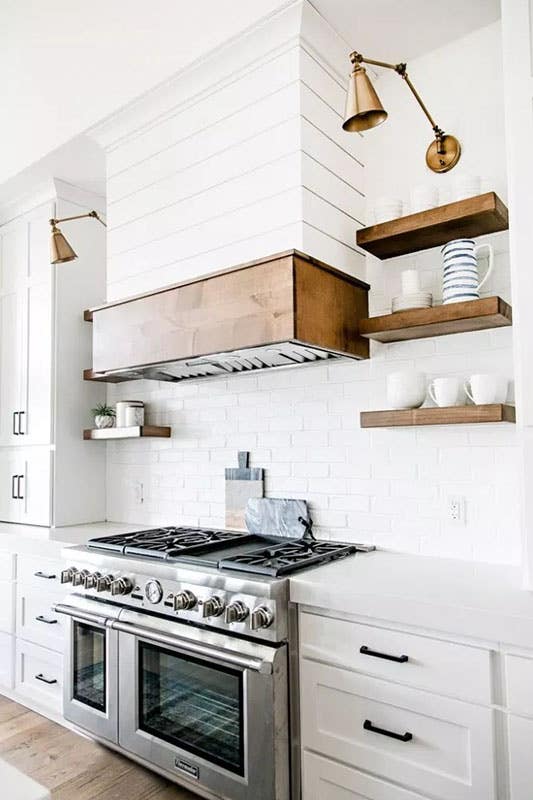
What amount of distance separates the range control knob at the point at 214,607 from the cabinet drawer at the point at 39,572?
1.10 m

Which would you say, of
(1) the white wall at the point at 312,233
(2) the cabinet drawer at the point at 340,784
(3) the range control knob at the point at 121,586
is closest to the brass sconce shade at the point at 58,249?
(1) the white wall at the point at 312,233

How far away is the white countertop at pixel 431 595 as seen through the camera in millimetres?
1574

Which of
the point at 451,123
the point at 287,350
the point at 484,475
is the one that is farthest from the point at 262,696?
the point at 451,123

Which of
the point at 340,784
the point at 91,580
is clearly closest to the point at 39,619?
the point at 91,580

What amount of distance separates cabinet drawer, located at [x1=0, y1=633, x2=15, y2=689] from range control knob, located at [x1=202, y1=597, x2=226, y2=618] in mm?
1609

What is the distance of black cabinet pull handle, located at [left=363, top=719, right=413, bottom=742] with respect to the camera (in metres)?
1.69

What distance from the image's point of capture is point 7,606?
3.15m

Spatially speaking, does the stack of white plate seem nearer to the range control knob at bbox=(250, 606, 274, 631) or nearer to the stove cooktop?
the stove cooktop

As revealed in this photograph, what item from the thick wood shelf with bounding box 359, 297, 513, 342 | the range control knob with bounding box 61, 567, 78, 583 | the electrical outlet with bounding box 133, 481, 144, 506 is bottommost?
the range control knob with bounding box 61, 567, 78, 583

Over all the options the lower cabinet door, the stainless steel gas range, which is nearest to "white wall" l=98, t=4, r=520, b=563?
the stainless steel gas range

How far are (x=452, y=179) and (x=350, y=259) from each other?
0.49 metres

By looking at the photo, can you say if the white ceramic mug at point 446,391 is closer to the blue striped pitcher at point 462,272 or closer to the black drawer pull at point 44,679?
the blue striped pitcher at point 462,272

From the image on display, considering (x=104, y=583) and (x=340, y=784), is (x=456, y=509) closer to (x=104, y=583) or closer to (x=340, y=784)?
(x=340, y=784)

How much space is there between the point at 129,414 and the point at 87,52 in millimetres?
1780
